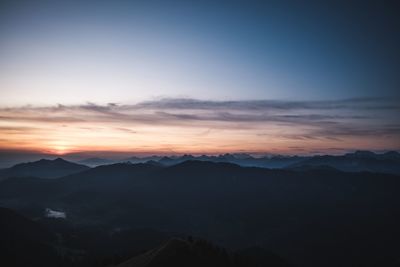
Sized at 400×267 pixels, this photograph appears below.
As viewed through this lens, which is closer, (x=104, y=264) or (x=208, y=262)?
(x=208, y=262)

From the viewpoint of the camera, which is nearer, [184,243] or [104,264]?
[184,243]

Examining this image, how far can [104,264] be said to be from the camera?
180125mm

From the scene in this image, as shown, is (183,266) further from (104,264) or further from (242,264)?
(104,264)

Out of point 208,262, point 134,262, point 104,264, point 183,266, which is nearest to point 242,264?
point 208,262

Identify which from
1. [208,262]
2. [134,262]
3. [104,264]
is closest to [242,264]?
[208,262]

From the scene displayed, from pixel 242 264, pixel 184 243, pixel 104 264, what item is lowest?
pixel 104 264

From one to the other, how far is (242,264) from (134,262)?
48.0m

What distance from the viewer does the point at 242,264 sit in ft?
463

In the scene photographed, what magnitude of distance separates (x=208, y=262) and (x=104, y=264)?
8264cm

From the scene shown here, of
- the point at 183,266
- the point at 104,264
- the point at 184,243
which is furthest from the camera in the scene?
the point at 104,264

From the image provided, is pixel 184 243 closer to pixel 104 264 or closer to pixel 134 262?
pixel 134 262

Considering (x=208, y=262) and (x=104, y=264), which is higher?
(x=208, y=262)

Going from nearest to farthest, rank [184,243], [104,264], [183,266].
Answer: [183,266] < [184,243] < [104,264]

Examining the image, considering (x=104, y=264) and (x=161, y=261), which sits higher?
(x=161, y=261)
